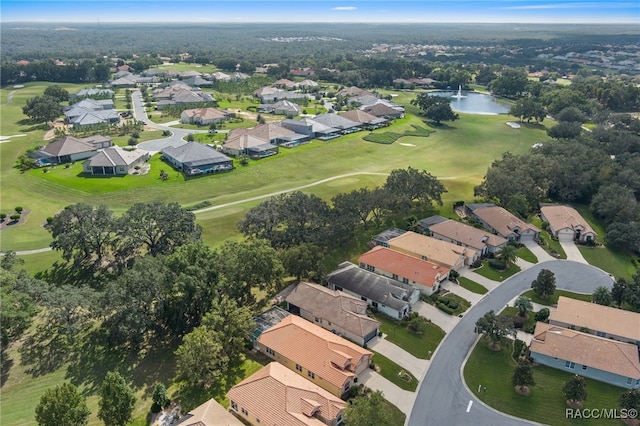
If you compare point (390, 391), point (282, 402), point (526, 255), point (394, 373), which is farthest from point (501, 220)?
point (282, 402)

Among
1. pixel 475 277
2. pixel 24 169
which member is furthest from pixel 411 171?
pixel 24 169

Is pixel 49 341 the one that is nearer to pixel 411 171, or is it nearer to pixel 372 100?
pixel 411 171

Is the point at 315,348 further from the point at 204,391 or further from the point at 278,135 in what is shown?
the point at 278,135

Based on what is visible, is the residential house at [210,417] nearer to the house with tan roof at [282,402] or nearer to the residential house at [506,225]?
the house with tan roof at [282,402]

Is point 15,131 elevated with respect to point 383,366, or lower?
elevated

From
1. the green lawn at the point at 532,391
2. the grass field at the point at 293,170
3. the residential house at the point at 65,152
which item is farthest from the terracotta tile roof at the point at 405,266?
the residential house at the point at 65,152

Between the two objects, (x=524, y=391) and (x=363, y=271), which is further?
(x=363, y=271)
